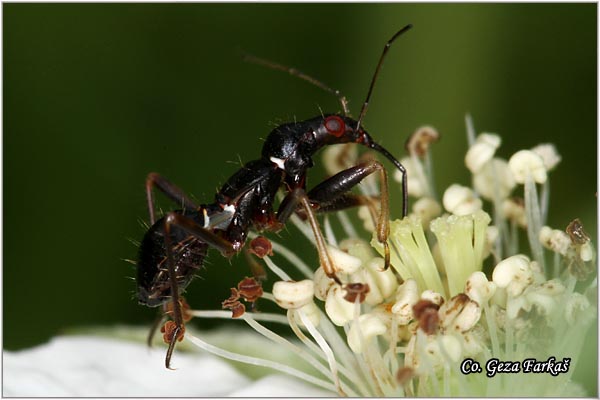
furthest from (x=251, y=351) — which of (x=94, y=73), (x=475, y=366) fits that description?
(x=94, y=73)

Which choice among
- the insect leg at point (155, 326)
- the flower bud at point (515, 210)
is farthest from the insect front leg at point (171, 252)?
the flower bud at point (515, 210)

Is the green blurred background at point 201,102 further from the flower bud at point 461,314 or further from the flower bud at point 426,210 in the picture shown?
the flower bud at point 461,314

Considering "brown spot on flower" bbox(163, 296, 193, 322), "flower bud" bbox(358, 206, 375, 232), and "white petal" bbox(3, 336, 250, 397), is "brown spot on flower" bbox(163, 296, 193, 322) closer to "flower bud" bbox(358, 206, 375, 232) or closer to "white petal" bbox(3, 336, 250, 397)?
"white petal" bbox(3, 336, 250, 397)

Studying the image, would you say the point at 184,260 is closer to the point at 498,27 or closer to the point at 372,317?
the point at 372,317

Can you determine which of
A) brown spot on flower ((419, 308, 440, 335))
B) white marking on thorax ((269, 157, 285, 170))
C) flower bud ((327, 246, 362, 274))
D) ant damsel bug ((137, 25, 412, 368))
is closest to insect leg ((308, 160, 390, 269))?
ant damsel bug ((137, 25, 412, 368))

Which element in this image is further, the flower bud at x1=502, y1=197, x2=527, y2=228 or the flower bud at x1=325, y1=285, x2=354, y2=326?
the flower bud at x1=502, y1=197, x2=527, y2=228

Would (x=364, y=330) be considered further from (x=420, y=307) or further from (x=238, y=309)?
(x=238, y=309)

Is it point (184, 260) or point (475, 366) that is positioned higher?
point (184, 260)
